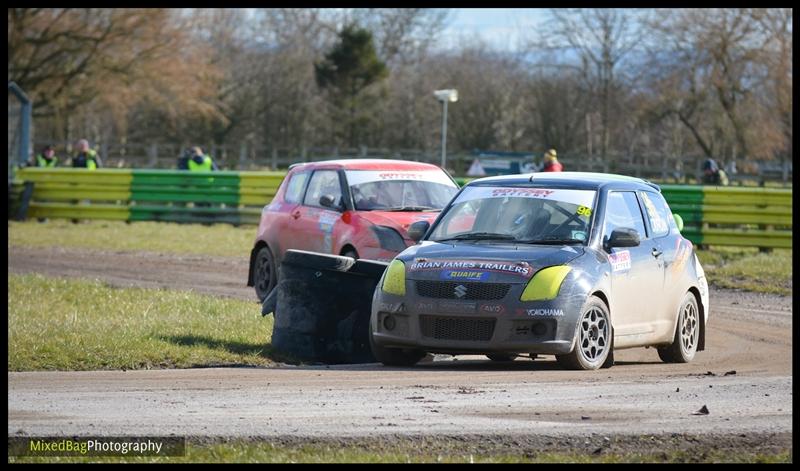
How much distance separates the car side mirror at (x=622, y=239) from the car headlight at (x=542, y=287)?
87 centimetres

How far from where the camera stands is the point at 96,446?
6.71 metres

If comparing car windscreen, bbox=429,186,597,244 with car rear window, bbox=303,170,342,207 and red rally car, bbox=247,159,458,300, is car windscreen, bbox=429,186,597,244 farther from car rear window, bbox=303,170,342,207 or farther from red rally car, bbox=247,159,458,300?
car rear window, bbox=303,170,342,207

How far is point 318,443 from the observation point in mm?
6938

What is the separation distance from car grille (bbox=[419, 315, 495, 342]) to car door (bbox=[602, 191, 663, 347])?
1.14 meters

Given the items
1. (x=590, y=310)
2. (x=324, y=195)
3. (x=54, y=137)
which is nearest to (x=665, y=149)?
(x=54, y=137)

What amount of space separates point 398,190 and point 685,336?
4.63 m

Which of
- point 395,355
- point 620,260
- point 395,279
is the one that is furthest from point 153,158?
point 620,260

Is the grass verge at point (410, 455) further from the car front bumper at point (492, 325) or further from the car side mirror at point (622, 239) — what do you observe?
the car side mirror at point (622, 239)

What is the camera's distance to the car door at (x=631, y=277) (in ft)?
34.4

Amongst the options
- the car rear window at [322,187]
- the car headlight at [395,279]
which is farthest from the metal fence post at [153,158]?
the car headlight at [395,279]

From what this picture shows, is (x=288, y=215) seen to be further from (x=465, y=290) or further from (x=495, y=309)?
(x=495, y=309)

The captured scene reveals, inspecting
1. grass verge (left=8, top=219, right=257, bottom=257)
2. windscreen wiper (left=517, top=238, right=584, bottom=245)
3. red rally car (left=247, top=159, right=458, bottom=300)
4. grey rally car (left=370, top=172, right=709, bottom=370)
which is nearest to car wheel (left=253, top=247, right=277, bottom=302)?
red rally car (left=247, top=159, right=458, bottom=300)

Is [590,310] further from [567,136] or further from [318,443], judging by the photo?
[567,136]

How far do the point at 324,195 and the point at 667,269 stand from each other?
517 centimetres
